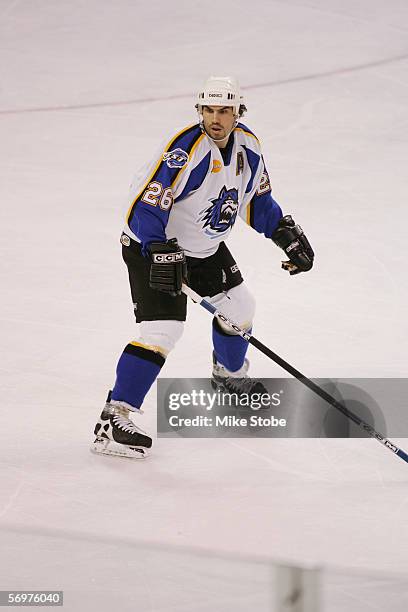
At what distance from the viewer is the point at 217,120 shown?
3.24 metres

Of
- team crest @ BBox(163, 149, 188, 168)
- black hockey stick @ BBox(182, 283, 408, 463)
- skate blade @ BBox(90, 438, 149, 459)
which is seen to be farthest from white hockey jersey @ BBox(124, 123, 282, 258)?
skate blade @ BBox(90, 438, 149, 459)

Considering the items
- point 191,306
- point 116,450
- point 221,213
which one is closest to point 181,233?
point 221,213

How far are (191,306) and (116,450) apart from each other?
1276mm

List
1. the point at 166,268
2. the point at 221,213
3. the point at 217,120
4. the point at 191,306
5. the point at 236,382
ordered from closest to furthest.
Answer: the point at 166,268
the point at 217,120
the point at 221,213
the point at 236,382
the point at 191,306

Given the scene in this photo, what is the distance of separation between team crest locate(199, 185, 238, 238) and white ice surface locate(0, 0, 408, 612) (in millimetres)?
647

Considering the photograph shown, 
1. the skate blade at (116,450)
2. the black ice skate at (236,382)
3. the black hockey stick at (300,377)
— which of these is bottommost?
the skate blade at (116,450)

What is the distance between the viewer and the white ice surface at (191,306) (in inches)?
86.8

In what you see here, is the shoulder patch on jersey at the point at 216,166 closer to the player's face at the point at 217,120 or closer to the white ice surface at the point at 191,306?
the player's face at the point at 217,120

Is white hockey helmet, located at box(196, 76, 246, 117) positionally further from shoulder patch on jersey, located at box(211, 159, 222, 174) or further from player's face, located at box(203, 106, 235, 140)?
shoulder patch on jersey, located at box(211, 159, 222, 174)

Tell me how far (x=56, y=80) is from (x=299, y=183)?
7.09ft

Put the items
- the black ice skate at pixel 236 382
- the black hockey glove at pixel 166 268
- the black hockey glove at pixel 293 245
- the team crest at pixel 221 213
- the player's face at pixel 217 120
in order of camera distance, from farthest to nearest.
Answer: the black ice skate at pixel 236 382 < the black hockey glove at pixel 293 245 < the team crest at pixel 221 213 < the player's face at pixel 217 120 < the black hockey glove at pixel 166 268

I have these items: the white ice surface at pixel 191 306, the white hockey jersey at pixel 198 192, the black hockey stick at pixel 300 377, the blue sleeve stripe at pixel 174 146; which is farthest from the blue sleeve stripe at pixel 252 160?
the white ice surface at pixel 191 306

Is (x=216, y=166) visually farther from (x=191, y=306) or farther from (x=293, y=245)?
(x=191, y=306)

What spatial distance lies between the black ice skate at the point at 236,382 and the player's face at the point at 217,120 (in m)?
0.85
